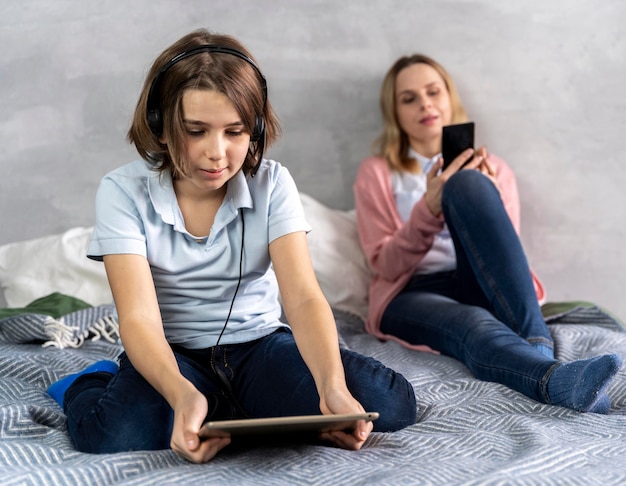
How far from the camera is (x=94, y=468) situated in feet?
3.31

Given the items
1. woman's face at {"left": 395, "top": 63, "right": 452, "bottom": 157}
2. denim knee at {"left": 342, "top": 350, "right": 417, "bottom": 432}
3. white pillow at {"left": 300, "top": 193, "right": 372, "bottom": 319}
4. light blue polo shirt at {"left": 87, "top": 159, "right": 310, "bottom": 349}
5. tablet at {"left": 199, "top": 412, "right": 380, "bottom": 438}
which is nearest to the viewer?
tablet at {"left": 199, "top": 412, "right": 380, "bottom": 438}

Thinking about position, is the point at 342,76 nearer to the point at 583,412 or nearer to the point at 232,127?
the point at 232,127

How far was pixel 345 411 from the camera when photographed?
1.08 metres

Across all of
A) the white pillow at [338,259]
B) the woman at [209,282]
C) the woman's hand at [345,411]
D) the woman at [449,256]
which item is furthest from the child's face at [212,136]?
the white pillow at [338,259]

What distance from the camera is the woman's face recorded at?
7.27 ft

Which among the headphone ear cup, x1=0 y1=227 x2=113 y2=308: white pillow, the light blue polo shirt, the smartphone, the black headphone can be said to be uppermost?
the black headphone

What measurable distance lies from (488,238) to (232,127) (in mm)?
714

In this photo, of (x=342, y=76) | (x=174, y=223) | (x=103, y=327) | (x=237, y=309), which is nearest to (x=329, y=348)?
Answer: (x=237, y=309)

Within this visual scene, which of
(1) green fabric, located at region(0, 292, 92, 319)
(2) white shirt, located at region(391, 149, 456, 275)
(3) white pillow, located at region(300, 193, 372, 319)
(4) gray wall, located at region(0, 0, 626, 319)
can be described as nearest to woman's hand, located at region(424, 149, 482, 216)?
(2) white shirt, located at region(391, 149, 456, 275)

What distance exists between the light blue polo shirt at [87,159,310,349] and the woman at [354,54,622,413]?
48 cm

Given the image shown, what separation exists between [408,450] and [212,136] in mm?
538

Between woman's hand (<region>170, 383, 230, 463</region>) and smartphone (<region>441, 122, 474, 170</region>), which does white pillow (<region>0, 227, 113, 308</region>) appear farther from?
woman's hand (<region>170, 383, 230, 463</region>)

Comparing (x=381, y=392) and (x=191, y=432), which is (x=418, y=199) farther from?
(x=191, y=432)

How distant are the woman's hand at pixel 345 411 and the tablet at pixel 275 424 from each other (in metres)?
0.04
